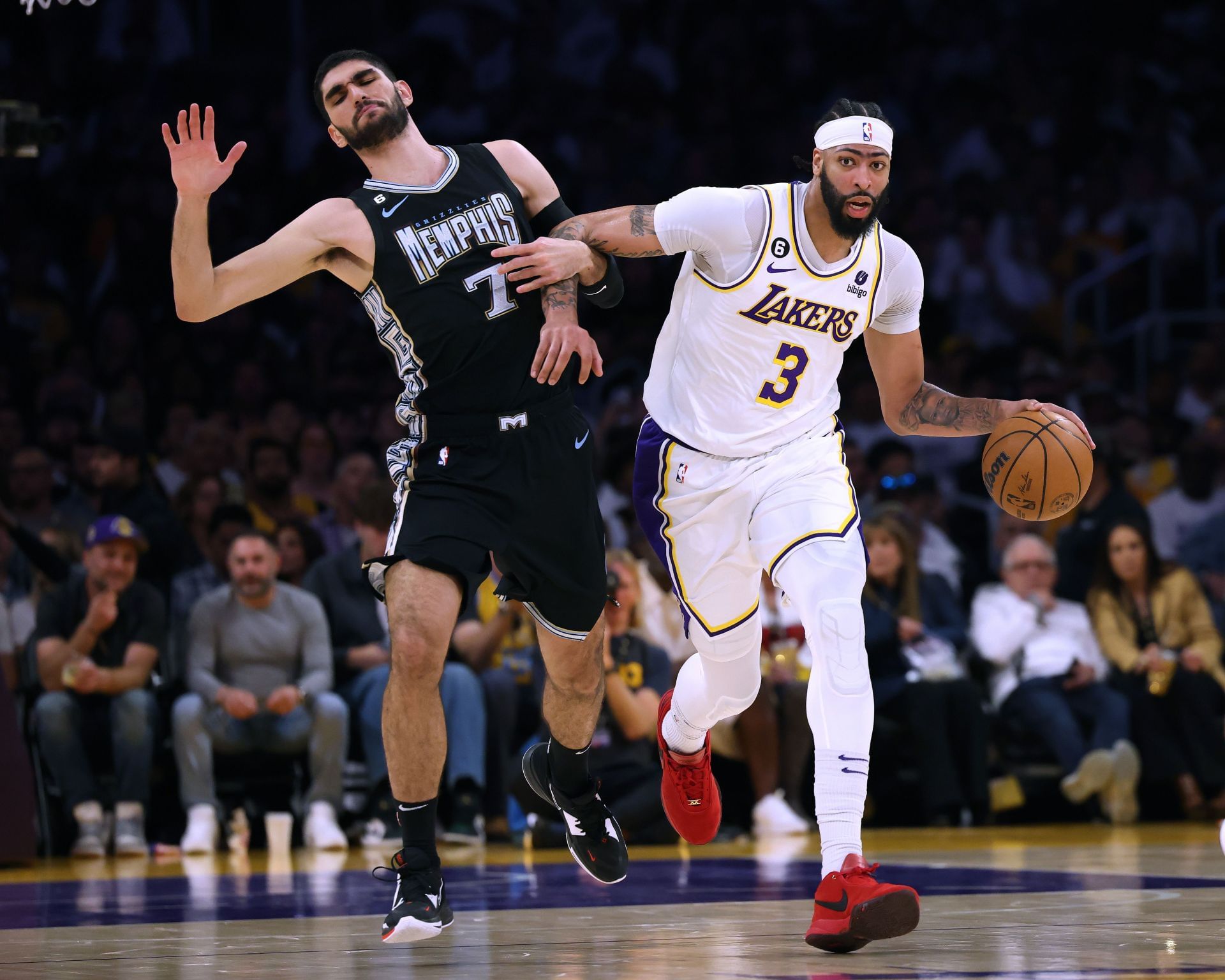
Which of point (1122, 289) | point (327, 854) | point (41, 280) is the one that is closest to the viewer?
point (327, 854)

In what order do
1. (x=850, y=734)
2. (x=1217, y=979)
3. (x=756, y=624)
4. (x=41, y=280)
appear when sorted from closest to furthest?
(x=1217, y=979)
(x=850, y=734)
(x=756, y=624)
(x=41, y=280)

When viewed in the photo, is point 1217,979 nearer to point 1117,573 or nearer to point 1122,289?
point 1117,573

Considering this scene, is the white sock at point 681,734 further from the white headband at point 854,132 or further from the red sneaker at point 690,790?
the white headband at point 854,132

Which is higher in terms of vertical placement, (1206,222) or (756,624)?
(1206,222)

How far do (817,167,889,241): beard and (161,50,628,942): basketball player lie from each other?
74 cm

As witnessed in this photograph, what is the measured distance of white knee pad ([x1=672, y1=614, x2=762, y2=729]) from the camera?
239 inches

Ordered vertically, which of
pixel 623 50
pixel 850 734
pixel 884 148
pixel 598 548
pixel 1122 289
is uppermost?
pixel 623 50

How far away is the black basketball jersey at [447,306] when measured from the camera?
567cm

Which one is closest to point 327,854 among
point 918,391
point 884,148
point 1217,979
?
point 918,391

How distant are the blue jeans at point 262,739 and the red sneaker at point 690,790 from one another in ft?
10.7

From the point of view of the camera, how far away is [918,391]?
242 inches

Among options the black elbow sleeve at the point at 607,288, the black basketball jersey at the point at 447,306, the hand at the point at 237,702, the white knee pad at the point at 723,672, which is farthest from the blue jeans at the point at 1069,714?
the black basketball jersey at the point at 447,306

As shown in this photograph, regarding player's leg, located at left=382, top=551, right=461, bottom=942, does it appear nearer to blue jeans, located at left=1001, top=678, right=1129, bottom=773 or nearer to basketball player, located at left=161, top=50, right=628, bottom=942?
basketball player, located at left=161, top=50, right=628, bottom=942

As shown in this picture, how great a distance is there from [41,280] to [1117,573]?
7.93 m
